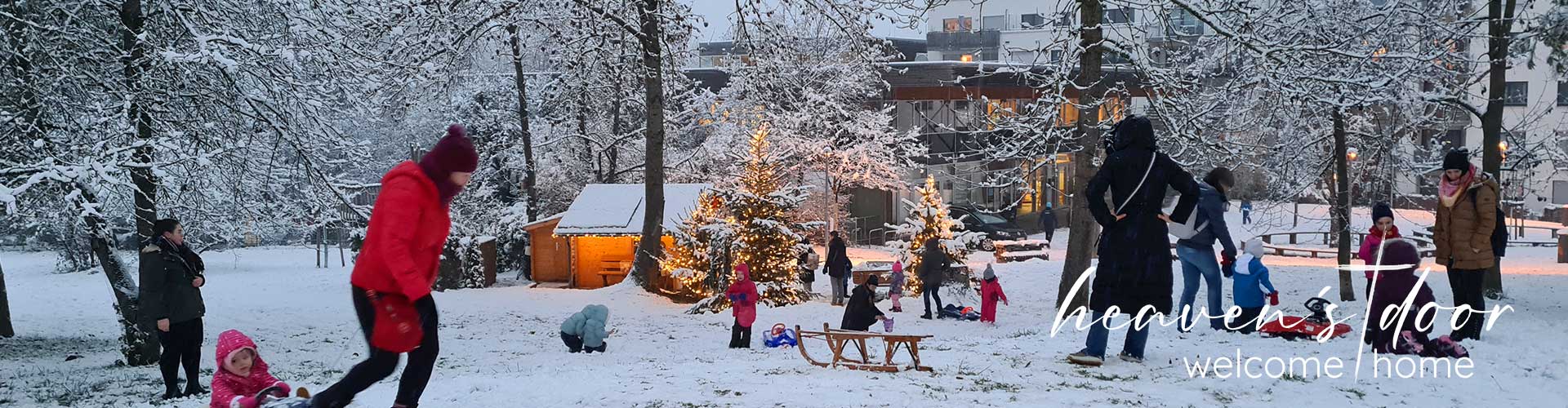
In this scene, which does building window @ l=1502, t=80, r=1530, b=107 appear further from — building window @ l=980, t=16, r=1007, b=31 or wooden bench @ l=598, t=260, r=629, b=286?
wooden bench @ l=598, t=260, r=629, b=286

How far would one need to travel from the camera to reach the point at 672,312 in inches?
768

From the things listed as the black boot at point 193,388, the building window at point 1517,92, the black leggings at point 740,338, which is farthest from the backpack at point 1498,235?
the building window at point 1517,92

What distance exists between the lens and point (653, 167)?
2247 centimetres

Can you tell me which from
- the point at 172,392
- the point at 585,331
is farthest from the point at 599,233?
the point at 172,392

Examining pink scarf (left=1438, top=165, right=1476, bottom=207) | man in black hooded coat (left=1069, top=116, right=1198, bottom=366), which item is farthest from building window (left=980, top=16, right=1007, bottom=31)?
man in black hooded coat (left=1069, top=116, right=1198, bottom=366)

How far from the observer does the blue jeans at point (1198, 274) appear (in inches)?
404

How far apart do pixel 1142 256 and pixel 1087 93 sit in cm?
888

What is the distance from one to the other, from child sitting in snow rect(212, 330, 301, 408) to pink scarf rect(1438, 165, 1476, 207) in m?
9.49

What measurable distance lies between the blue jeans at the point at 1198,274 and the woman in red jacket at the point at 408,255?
6.91m

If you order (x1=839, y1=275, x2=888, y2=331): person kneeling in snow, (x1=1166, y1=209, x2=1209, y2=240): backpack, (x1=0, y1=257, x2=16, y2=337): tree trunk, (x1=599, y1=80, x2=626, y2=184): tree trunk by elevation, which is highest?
(x1=599, y1=80, x2=626, y2=184): tree trunk

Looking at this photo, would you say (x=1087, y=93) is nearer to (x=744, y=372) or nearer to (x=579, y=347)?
(x=579, y=347)

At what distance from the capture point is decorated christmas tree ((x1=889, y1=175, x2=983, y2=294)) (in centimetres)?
2183

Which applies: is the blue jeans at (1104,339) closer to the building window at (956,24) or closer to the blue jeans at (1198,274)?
the blue jeans at (1198,274)

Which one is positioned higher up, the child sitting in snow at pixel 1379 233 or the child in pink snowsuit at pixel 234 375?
the child sitting in snow at pixel 1379 233
